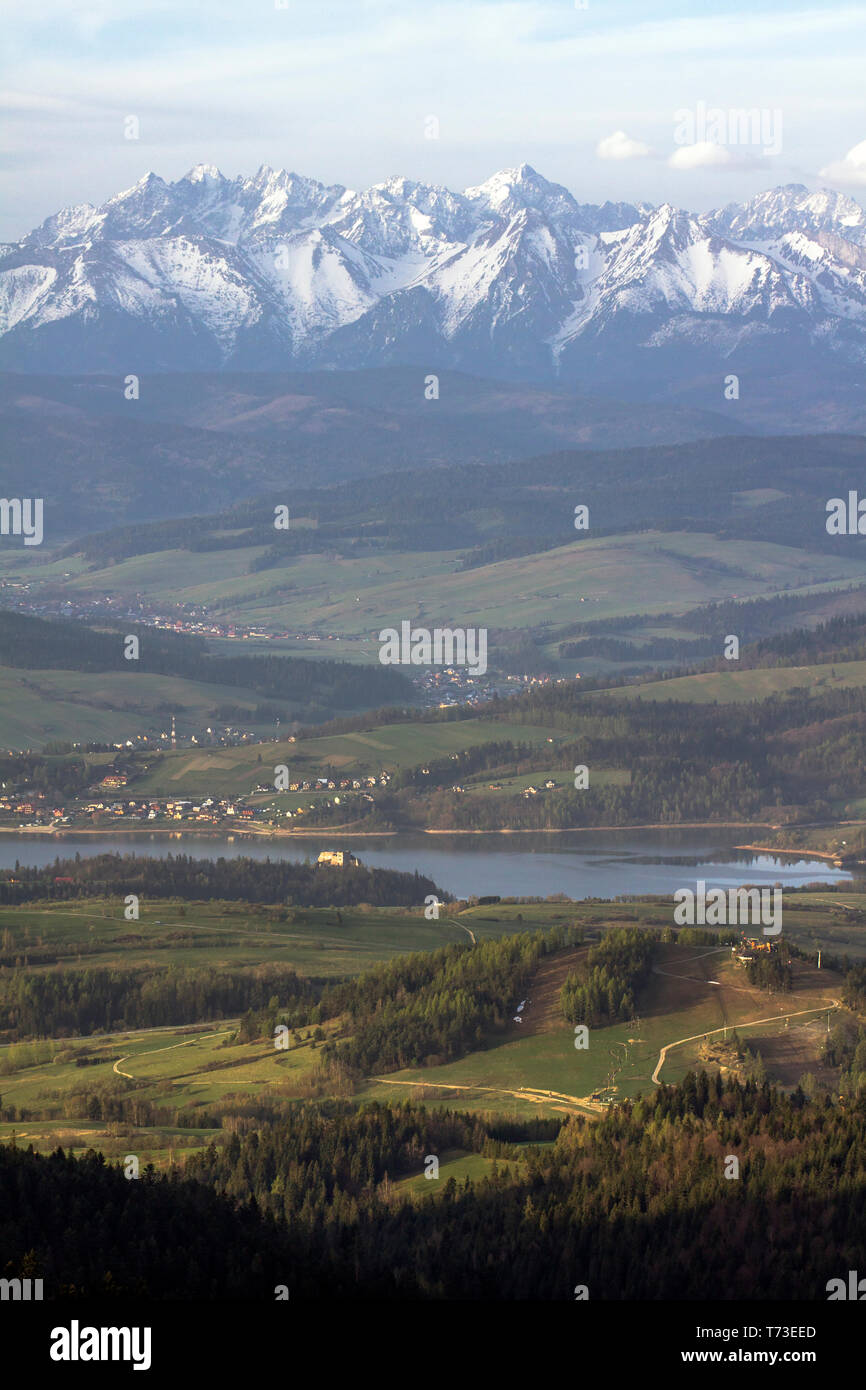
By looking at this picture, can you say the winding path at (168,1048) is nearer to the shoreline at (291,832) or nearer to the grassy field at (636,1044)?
the grassy field at (636,1044)

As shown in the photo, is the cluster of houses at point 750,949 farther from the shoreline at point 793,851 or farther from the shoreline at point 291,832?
the shoreline at point 291,832

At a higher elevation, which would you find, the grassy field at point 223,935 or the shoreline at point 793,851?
the grassy field at point 223,935

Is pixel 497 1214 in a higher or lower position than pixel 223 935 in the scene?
higher

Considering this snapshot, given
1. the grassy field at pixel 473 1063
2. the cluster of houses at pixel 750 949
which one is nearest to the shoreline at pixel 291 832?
the grassy field at pixel 473 1063

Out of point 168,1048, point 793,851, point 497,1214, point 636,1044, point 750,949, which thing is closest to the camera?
point 497,1214

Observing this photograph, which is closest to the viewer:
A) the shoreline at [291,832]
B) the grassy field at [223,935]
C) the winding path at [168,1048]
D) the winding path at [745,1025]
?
the winding path at [745,1025]

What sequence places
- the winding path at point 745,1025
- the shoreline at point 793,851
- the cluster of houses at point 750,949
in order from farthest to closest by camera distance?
the shoreline at point 793,851, the cluster of houses at point 750,949, the winding path at point 745,1025

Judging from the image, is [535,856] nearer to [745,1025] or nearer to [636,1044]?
[745,1025]

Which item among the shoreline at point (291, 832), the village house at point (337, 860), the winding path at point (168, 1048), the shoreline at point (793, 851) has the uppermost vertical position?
the winding path at point (168, 1048)

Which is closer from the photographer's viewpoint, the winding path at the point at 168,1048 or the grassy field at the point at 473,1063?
the grassy field at the point at 473,1063

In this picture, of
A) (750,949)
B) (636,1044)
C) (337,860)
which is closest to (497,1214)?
(636,1044)
